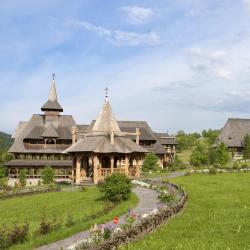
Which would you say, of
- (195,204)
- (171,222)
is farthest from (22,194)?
(171,222)

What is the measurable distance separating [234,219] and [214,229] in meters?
2.21

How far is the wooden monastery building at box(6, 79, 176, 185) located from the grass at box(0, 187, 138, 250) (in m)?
7.18

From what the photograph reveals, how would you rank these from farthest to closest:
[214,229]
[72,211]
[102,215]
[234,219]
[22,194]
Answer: [22,194] < [72,211] < [102,215] < [234,219] < [214,229]

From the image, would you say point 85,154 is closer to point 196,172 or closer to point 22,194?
point 22,194

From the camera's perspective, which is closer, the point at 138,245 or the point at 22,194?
the point at 138,245

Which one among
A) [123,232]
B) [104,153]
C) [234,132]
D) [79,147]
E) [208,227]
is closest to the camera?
[123,232]

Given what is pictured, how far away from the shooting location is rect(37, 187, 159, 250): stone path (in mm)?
15130

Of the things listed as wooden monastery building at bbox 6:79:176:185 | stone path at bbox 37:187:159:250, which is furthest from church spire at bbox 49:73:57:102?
stone path at bbox 37:187:159:250

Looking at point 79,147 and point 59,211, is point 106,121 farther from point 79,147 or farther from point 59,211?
point 59,211

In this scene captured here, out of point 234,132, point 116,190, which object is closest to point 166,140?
point 234,132

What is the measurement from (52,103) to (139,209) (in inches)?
1848

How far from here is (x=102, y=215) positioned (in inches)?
819

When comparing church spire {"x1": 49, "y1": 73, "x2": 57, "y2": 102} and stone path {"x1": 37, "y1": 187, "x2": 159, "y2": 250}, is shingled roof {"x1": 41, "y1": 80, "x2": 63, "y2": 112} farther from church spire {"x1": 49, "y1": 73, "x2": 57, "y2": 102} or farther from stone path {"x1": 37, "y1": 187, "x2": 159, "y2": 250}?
stone path {"x1": 37, "y1": 187, "x2": 159, "y2": 250}

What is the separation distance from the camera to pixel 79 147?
1586 inches
